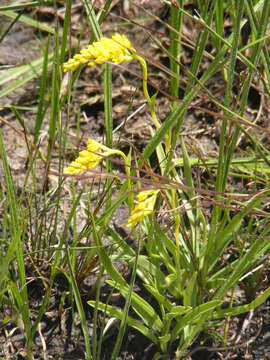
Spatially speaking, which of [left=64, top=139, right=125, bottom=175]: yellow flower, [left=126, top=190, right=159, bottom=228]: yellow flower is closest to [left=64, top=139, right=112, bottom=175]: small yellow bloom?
[left=64, top=139, right=125, bottom=175]: yellow flower

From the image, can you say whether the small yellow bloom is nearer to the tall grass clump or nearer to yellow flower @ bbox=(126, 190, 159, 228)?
the tall grass clump

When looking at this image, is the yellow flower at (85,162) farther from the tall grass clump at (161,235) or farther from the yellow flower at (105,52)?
the yellow flower at (105,52)

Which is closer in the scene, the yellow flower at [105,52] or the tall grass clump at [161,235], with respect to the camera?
the yellow flower at [105,52]

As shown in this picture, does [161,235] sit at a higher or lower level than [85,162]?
lower

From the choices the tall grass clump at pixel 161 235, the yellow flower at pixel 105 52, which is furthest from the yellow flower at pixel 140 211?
the yellow flower at pixel 105 52

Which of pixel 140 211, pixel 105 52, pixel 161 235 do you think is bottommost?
pixel 161 235

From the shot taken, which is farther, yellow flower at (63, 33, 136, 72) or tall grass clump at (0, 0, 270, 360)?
tall grass clump at (0, 0, 270, 360)

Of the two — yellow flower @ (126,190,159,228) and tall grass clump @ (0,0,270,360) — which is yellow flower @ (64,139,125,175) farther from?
yellow flower @ (126,190,159,228)

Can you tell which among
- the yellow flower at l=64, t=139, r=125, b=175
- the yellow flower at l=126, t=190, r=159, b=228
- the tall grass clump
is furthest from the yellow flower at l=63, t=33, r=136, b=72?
the yellow flower at l=126, t=190, r=159, b=228

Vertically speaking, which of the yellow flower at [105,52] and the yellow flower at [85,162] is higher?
the yellow flower at [105,52]

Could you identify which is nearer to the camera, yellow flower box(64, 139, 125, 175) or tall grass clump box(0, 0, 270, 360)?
yellow flower box(64, 139, 125, 175)

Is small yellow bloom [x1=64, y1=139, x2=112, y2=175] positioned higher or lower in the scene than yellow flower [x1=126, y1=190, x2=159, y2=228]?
higher

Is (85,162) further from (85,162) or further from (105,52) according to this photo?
(105,52)

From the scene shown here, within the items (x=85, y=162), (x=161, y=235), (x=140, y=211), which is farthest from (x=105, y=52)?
(x=161, y=235)
